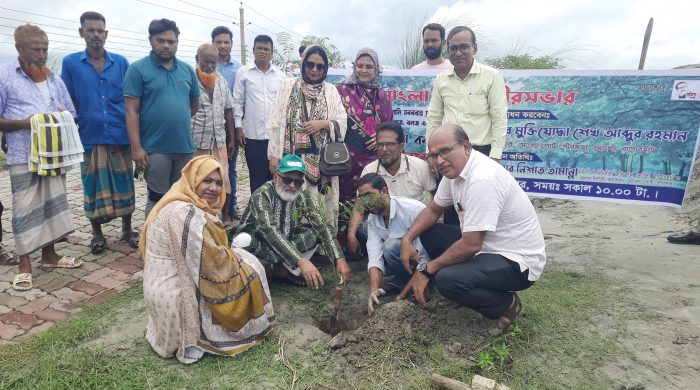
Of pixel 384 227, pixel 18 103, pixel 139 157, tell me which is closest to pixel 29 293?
pixel 139 157

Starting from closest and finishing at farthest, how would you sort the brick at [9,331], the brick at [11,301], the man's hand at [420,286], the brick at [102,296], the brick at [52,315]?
the brick at [9,331] → the man's hand at [420,286] → the brick at [52,315] → the brick at [11,301] → the brick at [102,296]

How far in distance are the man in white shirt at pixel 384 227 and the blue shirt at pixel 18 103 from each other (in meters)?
2.71

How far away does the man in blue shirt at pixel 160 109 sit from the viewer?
3885 mm

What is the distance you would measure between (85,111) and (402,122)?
127 inches

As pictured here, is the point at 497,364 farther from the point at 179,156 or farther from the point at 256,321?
the point at 179,156

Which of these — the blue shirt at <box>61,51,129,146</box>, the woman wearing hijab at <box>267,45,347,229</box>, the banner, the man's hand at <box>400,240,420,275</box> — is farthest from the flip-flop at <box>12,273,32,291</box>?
the banner

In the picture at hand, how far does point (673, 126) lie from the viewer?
4.18 meters

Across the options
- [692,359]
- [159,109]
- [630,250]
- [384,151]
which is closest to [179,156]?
[159,109]

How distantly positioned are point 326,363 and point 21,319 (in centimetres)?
228

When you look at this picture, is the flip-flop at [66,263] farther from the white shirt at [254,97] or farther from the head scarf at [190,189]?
the white shirt at [254,97]

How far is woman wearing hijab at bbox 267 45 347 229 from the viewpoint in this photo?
13.1 ft

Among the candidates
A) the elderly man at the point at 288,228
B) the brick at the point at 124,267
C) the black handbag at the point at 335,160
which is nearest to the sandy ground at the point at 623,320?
the elderly man at the point at 288,228

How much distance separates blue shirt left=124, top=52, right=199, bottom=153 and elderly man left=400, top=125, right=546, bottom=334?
2.49 metres

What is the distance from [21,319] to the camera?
10.3ft
